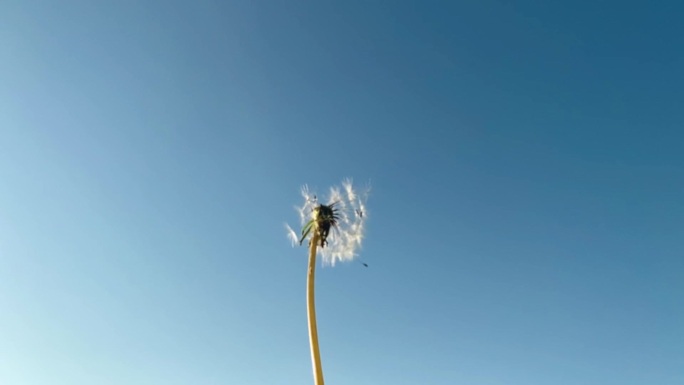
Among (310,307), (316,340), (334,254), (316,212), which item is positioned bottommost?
(316,340)

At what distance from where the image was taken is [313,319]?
2602 centimetres

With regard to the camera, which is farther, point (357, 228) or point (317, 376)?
point (357, 228)

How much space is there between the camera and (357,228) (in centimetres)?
3247

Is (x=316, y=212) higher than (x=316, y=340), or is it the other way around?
(x=316, y=212)

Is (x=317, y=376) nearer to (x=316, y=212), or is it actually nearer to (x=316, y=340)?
(x=316, y=340)

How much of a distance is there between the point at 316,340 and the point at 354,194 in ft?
36.8

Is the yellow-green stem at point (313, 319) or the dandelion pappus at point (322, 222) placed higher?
the dandelion pappus at point (322, 222)

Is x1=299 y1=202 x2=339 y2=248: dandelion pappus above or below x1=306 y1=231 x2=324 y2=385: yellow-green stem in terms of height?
above

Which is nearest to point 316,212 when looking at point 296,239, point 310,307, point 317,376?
point 296,239

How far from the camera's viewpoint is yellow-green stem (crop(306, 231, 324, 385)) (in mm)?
23906

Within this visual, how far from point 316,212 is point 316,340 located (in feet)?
29.3

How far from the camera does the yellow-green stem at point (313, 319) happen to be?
2391 cm

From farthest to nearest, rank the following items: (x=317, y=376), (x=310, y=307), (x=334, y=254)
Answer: (x=334, y=254)
(x=310, y=307)
(x=317, y=376)

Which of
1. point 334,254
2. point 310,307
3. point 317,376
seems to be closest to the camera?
point 317,376
